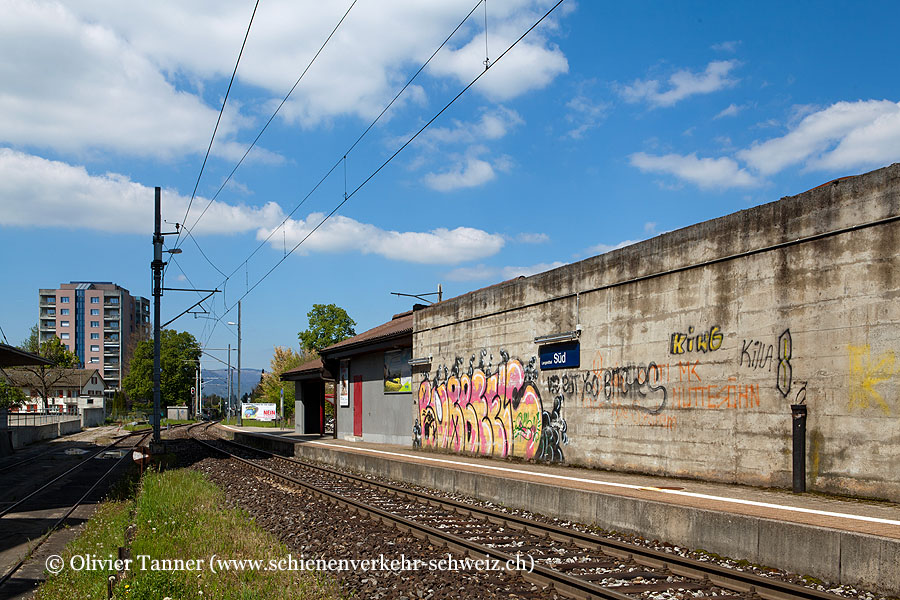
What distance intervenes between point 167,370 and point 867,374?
105 meters

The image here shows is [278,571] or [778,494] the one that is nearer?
[278,571]

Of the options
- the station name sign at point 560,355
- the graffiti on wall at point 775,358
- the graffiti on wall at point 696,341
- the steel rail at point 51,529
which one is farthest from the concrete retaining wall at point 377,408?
the graffiti on wall at point 775,358

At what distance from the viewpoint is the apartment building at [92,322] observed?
144 metres

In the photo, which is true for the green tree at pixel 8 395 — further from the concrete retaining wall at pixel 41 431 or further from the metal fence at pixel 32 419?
the concrete retaining wall at pixel 41 431

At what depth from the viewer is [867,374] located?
988cm

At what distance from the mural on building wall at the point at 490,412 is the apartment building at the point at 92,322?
13755 centimetres

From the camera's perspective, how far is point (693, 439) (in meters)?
12.7

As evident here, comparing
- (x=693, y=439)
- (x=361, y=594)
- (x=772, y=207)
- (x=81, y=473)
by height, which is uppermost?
(x=772, y=207)

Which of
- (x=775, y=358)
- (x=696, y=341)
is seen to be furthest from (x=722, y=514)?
(x=696, y=341)

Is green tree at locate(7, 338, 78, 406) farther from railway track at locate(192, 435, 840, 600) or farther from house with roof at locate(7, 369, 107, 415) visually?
railway track at locate(192, 435, 840, 600)

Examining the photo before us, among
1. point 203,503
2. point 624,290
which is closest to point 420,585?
point 203,503

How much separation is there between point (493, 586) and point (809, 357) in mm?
6245

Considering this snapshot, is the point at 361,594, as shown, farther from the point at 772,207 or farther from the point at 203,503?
the point at 772,207

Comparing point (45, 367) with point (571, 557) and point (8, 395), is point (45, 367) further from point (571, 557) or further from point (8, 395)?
point (571, 557)
